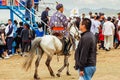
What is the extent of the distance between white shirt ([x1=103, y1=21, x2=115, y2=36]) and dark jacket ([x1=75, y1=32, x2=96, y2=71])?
51.5 ft

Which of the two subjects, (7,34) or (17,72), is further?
(7,34)

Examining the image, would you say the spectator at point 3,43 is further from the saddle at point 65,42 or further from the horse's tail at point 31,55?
the horse's tail at point 31,55

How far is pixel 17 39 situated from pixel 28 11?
1946 millimetres

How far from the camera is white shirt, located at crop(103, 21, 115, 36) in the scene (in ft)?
78.7

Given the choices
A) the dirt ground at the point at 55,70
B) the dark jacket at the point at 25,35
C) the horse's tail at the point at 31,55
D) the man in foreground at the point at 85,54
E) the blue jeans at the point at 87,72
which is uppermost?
the man in foreground at the point at 85,54

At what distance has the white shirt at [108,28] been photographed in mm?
23984

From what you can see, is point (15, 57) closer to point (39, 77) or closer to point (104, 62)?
point (104, 62)

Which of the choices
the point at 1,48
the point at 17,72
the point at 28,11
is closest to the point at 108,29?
the point at 28,11

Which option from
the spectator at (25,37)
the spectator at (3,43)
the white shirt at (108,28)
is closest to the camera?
the spectator at (3,43)

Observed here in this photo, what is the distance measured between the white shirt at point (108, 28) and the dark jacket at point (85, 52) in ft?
51.5

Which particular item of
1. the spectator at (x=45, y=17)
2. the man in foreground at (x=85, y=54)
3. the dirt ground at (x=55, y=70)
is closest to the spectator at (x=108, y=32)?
the dirt ground at (x=55, y=70)

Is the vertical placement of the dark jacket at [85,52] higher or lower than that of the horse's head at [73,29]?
higher

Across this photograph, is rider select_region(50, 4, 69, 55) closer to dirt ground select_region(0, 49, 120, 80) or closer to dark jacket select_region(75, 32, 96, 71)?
dirt ground select_region(0, 49, 120, 80)

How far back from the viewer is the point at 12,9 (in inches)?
944
